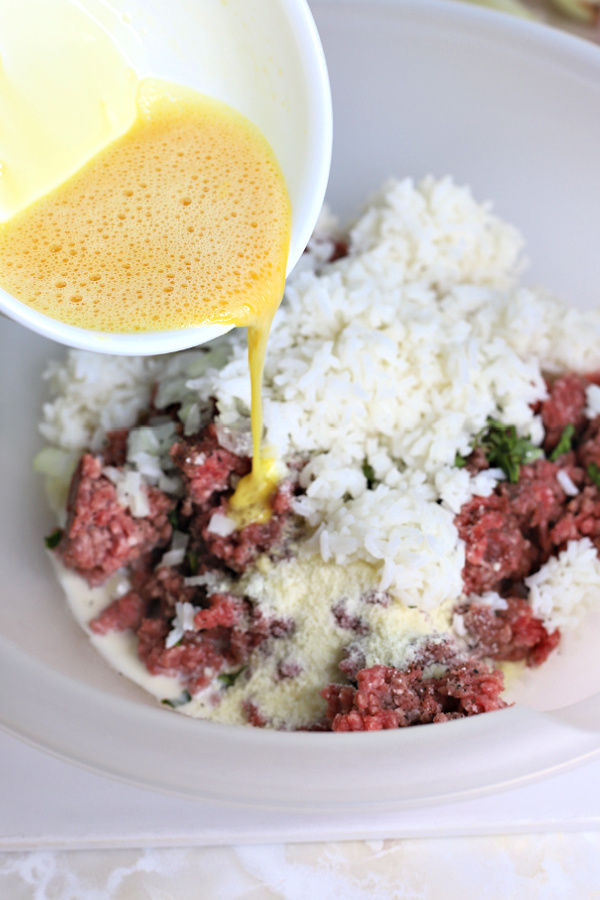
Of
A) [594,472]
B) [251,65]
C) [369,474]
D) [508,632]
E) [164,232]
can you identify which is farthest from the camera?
[594,472]

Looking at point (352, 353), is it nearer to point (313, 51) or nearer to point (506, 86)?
point (313, 51)

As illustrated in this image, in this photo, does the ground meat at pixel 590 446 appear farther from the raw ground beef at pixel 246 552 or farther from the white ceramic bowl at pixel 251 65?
the white ceramic bowl at pixel 251 65

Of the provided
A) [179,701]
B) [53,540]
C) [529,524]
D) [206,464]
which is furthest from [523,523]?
[53,540]

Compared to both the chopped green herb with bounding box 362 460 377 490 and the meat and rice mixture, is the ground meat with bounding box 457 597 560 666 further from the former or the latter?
the chopped green herb with bounding box 362 460 377 490

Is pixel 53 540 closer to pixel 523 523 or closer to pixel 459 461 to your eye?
pixel 459 461

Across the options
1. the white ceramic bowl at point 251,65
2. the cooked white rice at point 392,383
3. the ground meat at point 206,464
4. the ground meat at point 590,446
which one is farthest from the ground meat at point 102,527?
the ground meat at point 590,446

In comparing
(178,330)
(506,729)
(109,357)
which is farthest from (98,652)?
(506,729)

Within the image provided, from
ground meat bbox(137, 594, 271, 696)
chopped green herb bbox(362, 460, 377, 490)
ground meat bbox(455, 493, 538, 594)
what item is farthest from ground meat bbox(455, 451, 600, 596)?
ground meat bbox(137, 594, 271, 696)
